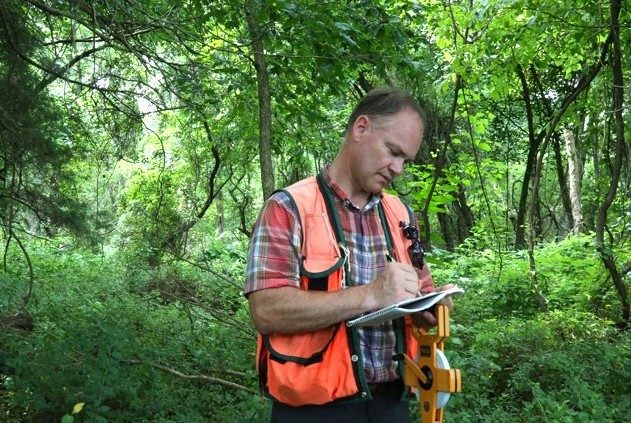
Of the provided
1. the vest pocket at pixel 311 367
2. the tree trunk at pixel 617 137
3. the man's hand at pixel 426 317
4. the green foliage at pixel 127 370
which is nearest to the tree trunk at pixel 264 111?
the green foliage at pixel 127 370

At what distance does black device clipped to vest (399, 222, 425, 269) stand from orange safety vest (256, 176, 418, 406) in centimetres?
34

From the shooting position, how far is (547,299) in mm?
9398

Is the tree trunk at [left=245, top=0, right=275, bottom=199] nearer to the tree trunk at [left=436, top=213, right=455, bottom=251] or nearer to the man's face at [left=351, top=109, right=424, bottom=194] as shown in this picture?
the man's face at [left=351, top=109, right=424, bottom=194]

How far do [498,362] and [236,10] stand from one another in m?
4.00

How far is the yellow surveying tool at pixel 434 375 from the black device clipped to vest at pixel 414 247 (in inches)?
9.9

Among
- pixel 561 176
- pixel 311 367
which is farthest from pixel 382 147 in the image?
pixel 561 176

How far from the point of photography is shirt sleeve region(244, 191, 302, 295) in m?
1.98

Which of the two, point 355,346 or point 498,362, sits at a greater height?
point 355,346

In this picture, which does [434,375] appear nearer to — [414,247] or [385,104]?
[414,247]

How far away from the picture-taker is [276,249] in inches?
78.5

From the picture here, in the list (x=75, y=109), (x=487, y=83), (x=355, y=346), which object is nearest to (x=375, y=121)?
(x=355, y=346)

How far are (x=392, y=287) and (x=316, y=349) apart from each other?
30cm

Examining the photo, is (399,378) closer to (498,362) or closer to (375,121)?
(375,121)

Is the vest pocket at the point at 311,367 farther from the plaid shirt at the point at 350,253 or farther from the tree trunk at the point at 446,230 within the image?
the tree trunk at the point at 446,230
